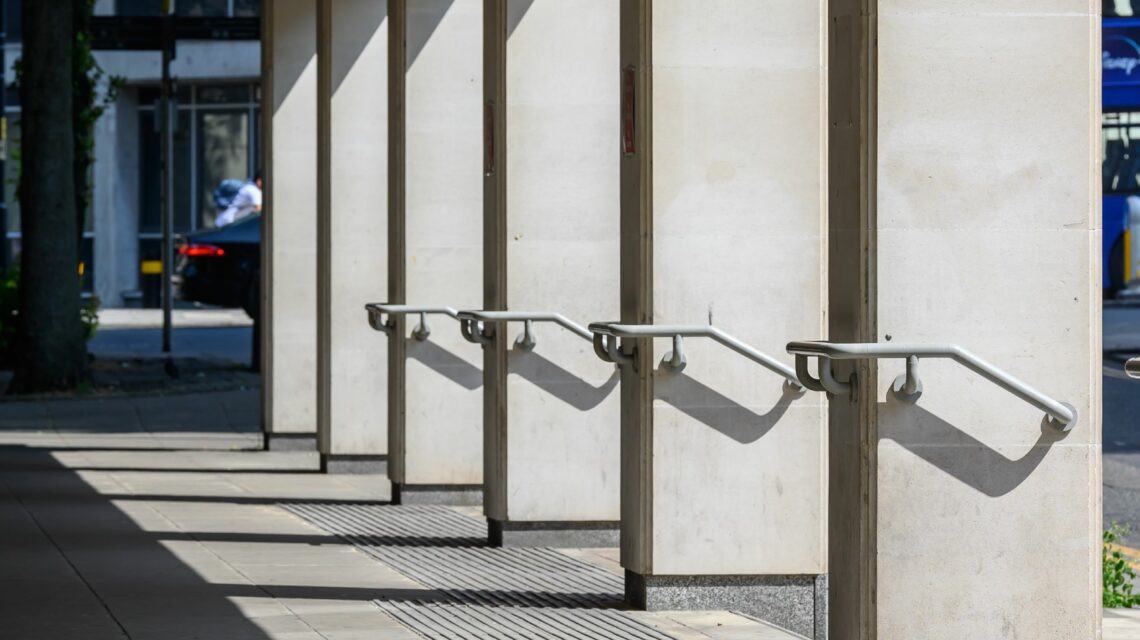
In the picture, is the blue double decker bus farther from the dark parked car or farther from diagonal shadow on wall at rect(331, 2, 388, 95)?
diagonal shadow on wall at rect(331, 2, 388, 95)

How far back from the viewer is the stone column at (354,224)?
574 inches

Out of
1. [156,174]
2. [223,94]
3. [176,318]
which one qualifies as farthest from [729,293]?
[156,174]

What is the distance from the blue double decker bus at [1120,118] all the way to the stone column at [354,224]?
15472 mm

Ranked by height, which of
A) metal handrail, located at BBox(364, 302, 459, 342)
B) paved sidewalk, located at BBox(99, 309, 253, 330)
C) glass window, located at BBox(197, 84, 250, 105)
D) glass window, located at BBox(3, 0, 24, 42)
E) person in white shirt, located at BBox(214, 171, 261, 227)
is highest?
glass window, located at BBox(3, 0, 24, 42)

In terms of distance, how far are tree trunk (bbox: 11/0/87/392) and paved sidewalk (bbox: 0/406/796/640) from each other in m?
6.47

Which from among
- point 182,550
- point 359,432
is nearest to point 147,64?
point 359,432

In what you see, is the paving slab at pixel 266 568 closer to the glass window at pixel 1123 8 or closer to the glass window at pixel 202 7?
the glass window at pixel 1123 8

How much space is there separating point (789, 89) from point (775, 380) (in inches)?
45.0

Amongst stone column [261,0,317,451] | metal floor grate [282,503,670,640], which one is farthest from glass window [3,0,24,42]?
metal floor grate [282,503,670,640]

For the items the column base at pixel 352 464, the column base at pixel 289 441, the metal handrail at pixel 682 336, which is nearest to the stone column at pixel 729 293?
the metal handrail at pixel 682 336

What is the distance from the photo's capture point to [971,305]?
19.3 ft

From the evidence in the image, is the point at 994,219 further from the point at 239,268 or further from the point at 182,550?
the point at 239,268

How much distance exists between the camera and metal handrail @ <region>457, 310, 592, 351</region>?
10016mm

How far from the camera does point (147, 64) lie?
40969 millimetres
